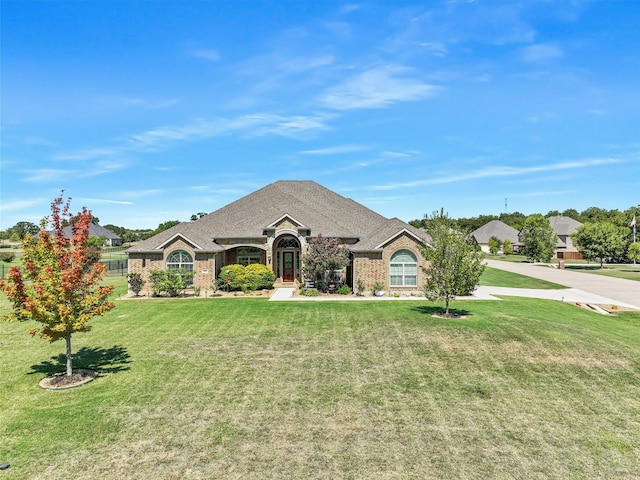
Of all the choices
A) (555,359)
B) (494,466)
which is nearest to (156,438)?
(494,466)

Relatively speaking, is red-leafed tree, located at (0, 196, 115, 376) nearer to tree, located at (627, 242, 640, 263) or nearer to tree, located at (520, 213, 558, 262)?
tree, located at (520, 213, 558, 262)

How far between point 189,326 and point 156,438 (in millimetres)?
10547

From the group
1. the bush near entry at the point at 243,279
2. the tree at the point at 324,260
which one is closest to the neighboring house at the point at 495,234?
the tree at the point at 324,260

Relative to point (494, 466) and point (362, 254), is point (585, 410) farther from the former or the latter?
point (362, 254)

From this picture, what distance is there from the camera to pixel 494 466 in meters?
7.66

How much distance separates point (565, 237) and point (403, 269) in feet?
237

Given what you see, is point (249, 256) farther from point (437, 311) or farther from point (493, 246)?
point (493, 246)

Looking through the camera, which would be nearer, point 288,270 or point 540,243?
point 288,270

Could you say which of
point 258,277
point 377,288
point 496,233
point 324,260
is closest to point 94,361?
point 258,277

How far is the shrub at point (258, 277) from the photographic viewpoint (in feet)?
95.7

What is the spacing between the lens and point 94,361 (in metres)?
13.7

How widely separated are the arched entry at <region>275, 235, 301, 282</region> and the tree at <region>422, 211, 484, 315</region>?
1466 cm

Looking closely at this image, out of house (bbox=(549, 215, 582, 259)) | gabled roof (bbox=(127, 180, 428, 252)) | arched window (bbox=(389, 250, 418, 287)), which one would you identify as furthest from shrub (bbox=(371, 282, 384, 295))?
house (bbox=(549, 215, 582, 259))

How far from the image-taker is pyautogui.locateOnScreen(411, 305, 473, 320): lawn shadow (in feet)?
68.0
